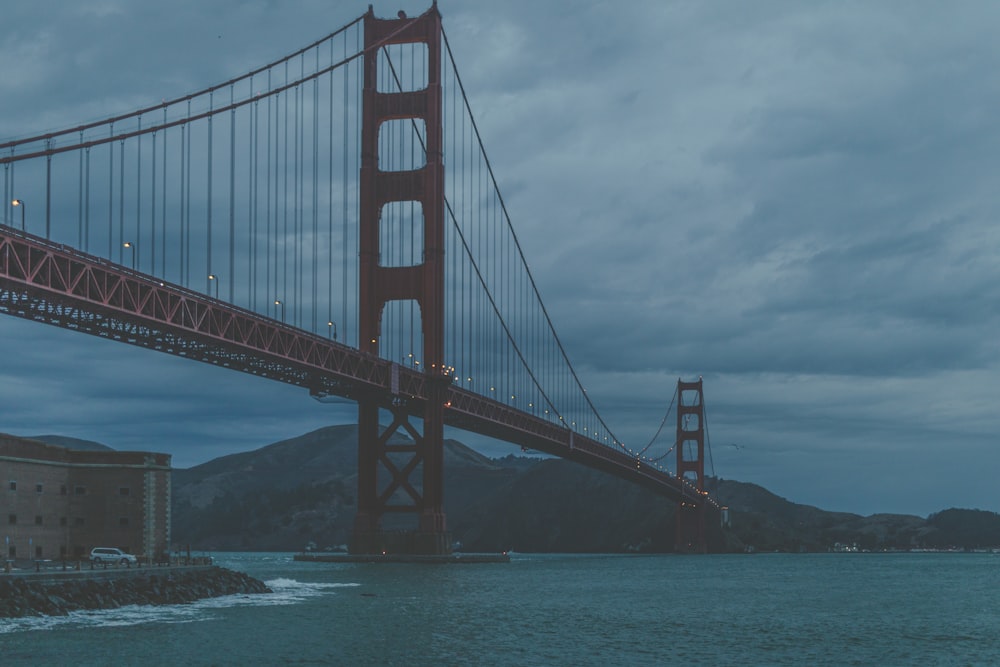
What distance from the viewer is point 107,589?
48750 millimetres

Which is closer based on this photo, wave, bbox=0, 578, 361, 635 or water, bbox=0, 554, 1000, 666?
water, bbox=0, 554, 1000, 666

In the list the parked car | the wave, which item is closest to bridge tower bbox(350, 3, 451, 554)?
the wave

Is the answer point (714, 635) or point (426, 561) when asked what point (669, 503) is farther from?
point (714, 635)

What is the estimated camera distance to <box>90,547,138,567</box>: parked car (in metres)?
54.2

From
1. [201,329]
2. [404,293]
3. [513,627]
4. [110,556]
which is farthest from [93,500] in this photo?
[404,293]

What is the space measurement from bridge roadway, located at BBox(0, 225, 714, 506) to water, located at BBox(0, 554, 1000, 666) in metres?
12.1

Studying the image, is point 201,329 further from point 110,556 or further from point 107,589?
point 107,589

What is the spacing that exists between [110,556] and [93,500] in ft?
11.5

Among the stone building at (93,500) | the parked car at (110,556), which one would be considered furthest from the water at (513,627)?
the stone building at (93,500)

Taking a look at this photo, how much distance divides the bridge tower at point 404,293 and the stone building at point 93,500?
28609 mm

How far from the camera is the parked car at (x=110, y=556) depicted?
54.2m

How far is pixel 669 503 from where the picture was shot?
192625 millimetres

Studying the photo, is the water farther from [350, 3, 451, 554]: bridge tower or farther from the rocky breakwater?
[350, 3, 451, 554]: bridge tower

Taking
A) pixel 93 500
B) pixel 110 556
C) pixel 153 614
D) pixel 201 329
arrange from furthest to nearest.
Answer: pixel 201 329 < pixel 93 500 < pixel 110 556 < pixel 153 614
